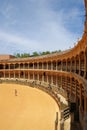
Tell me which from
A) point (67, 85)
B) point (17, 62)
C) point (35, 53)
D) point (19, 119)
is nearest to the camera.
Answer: point (19, 119)

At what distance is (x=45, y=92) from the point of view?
111ft

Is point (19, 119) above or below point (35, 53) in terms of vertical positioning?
below

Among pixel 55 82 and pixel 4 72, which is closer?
pixel 55 82

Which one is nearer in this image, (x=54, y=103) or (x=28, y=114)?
(x=28, y=114)

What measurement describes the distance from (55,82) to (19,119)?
860 inches

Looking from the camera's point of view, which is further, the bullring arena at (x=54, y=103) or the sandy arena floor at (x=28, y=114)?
the sandy arena floor at (x=28, y=114)

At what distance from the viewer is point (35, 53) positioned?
9400cm

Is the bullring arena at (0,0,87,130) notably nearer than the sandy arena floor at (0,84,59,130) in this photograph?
Yes

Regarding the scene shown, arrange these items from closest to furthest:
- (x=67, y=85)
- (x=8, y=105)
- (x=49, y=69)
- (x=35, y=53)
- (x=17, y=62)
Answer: (x=8, y=105)
(x=67, y=85)
(x=49, y=69)
(x=17, y=62)
(x=35, y=53)

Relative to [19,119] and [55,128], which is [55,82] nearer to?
[19,119]

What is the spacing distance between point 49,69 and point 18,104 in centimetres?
2020

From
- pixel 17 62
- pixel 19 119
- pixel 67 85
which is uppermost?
pixel 17 62

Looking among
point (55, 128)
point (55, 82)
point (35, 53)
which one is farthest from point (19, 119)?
point (35, 53)

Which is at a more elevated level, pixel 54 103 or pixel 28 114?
pixel 54 103
